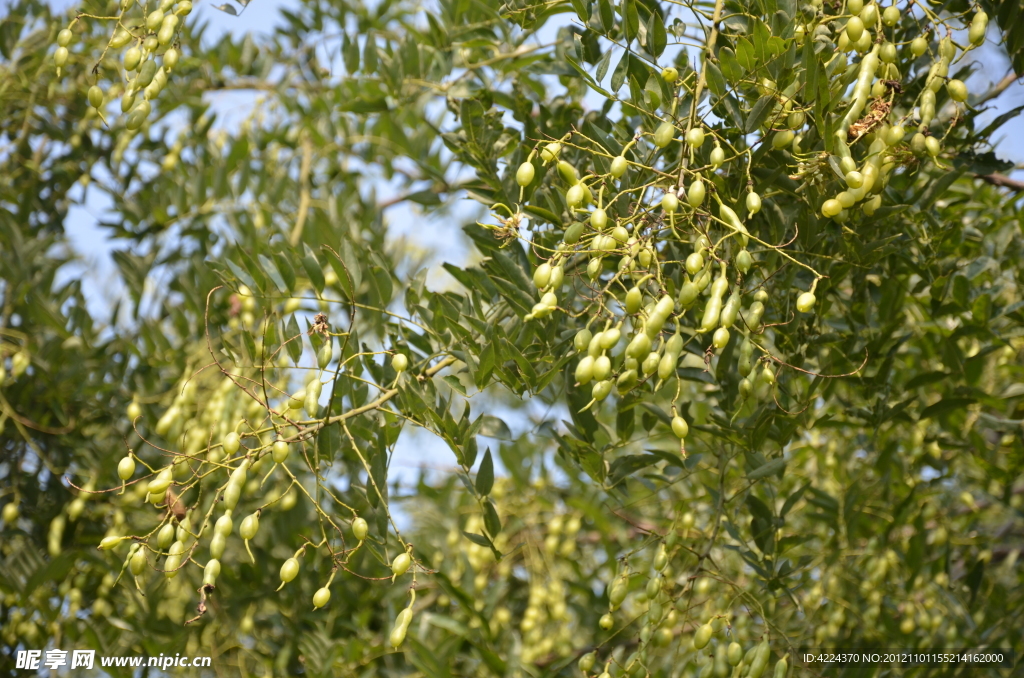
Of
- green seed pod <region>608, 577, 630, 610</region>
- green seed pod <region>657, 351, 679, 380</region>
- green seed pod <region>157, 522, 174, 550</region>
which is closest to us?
green seed pod <region>657, 351, 679, 380</region>

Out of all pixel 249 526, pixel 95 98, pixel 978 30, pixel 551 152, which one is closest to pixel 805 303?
pixel 551 152

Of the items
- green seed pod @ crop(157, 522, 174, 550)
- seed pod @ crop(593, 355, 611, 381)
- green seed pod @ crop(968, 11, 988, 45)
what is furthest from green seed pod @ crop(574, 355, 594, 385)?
green seed pod @ crop(968, 11, 988, 45)

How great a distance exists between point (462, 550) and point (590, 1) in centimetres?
152

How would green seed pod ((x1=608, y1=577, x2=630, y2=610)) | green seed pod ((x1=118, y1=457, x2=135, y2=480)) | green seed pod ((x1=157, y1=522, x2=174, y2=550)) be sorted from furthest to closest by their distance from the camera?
1. green seed pod ((x1=608, y1=577, x2=630, y2=610))
2. green seed pod ((x1=118, y1=457, x2=135, y2=480))
3. green seed pod ((x1=157, y1=522, x2=174, y2=550))

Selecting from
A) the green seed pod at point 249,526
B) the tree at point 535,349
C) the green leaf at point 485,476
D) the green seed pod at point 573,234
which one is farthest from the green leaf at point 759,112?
the green seed pod at point 249,526

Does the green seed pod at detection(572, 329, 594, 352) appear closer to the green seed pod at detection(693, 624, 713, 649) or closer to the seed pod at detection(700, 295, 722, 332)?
the seed pod at detection(700, 295, 722, 332)

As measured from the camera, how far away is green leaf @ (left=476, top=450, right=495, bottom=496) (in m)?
1.29

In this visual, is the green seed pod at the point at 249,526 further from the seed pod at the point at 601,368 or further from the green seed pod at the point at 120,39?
the green seed pod at the point at 120,39

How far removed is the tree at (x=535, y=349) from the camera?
1050 mm

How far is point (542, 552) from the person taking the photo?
2.38 metres

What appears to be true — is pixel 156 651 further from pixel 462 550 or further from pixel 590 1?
pixel 590 1

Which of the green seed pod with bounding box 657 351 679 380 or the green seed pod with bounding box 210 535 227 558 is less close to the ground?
the green seed pod with bounding box 657 351 679 380

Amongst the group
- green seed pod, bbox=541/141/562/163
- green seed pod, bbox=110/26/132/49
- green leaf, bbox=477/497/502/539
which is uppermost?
green seed pod, bbox=110/26/132/49

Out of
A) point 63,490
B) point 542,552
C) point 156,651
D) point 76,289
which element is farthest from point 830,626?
point 76,289
